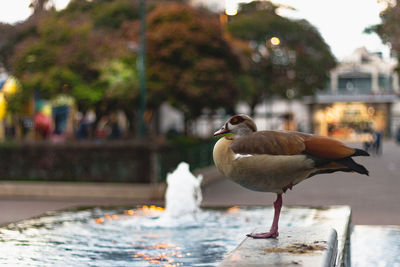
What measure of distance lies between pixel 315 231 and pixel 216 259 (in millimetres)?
1464

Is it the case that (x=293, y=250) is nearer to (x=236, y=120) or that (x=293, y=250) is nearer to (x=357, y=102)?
(x=236, y=120)

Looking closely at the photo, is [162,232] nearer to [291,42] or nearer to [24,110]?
[24,110]

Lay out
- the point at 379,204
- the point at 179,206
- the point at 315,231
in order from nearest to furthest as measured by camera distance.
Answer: the point at 315,231, the point at 179,206, the point at 379,204

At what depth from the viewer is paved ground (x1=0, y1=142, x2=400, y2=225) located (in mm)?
15008

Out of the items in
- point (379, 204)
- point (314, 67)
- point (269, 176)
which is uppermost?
point (314, 67)

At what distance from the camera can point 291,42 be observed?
59625mm

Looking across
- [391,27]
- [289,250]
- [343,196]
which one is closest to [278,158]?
[289,250]

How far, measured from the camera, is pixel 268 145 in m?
5.00

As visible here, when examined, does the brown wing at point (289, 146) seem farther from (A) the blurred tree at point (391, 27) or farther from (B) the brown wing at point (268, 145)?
(A) the blurred tree at point (391, 27)

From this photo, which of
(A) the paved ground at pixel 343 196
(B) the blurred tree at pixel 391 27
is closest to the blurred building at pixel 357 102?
(B) the blurred tree at pixel 391 27

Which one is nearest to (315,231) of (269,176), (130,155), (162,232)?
Answer: (269,176)

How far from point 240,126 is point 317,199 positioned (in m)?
13.4

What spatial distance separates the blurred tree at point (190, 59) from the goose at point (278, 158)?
822 inches

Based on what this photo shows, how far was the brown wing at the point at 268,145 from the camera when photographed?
4.99 m
